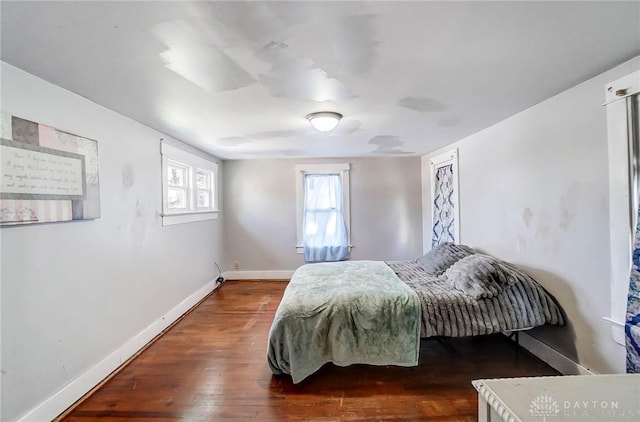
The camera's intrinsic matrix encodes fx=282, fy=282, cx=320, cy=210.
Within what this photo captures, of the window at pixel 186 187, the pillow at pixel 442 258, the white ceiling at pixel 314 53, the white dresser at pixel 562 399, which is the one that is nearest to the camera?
the white dresser at pixel 562 399

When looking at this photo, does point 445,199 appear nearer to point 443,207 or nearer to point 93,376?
point 443,207

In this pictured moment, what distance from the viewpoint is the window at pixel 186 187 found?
128 inches

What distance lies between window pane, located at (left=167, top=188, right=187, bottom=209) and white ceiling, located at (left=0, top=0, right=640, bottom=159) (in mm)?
1238

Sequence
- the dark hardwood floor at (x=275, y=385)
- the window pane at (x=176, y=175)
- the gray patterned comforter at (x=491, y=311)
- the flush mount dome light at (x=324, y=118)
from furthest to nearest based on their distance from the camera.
Answer: 1. the window pane at (x=176, y=175)
2. the flush mount dome light at (x=324, y=118)
3. the gray patterned comforter at (x=491, y=311)
4. the dark hardwood floor at (x=275, y=385)

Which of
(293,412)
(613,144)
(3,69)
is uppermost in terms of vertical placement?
(3,69)

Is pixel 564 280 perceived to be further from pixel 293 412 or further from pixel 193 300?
pixel 193 300

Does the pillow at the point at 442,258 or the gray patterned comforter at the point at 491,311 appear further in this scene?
the pillow at the point at 442,258

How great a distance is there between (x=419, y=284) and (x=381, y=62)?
194 cm

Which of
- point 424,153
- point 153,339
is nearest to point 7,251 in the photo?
point 153,339

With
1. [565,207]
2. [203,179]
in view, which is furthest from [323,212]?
[565,207]

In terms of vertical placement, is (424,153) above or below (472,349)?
above

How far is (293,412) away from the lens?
182 centimetres

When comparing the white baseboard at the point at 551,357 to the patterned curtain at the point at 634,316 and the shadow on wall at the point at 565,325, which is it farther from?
the patterned curtain at the point at 634,316

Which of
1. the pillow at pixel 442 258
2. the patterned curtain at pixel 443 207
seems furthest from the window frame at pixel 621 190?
the patterned curtain at pixel 443 207
